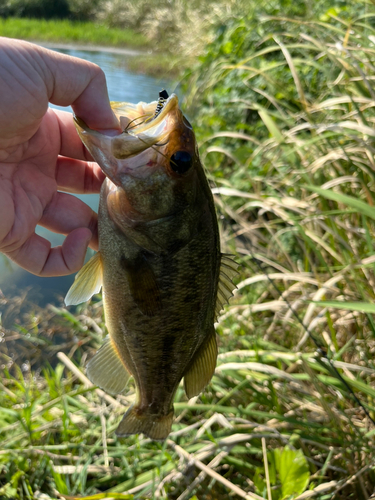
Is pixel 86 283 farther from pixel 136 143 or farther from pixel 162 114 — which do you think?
pixel 162 114

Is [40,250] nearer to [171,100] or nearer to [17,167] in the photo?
[17,167]

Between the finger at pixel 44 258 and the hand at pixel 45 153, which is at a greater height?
the hand at pixel 45 153

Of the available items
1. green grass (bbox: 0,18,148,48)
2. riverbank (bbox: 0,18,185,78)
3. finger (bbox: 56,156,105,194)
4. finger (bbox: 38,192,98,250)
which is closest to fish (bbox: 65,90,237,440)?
finger (bbox: 38,192,98,250)

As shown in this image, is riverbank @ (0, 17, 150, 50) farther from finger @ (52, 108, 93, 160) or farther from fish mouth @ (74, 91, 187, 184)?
fish mouth @ (74, 91, 187, 184)

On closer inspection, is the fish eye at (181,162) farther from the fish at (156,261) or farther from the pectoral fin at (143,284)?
the pectoral fin at (143,284)

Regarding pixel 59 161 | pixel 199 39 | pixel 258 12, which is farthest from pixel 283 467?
pixel 199 39

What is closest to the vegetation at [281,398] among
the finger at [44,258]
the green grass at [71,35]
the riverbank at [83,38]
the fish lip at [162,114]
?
the fish lip at [162,114]
